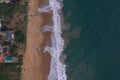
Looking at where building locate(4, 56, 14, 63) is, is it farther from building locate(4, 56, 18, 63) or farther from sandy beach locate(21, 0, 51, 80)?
sandy beach locate(21, 0, 51, 80)

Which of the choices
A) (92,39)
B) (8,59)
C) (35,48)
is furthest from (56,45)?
(8,59)

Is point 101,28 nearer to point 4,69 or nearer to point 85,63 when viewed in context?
point 85,63

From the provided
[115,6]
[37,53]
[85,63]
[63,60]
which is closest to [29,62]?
[37,53]

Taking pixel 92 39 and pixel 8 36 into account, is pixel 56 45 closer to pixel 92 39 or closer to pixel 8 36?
pixel 92 39

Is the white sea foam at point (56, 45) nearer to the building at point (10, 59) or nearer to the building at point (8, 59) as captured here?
the building at point (10, 59)

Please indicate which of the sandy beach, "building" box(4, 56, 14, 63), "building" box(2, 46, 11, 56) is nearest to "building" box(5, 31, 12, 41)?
"building" box(2, 46, 11, 56)

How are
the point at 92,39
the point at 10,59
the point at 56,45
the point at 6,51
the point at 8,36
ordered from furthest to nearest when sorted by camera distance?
the point at 56,45 → the point at 8,36 → the point at 92,39 → the point at 6,51 → the point at 10,59

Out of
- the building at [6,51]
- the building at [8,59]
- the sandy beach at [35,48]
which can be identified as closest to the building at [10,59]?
the building at [8,59]
